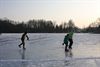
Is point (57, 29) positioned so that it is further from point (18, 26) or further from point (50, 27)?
point (18, 26)

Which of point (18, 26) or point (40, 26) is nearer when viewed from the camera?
point (18, 26)

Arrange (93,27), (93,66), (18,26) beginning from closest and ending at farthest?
(93,66)
(18,26)
(93,27)

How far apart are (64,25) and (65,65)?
505 ft

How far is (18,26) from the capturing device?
479 ft

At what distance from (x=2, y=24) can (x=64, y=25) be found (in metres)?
43.7

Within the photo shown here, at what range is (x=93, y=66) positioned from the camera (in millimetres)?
12562

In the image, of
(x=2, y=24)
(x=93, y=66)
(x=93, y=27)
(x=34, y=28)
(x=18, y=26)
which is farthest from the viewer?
(x=93, y=27)

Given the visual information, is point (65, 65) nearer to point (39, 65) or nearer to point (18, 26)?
point (39, 65)

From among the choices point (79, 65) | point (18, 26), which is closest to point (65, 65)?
point (79, 65)

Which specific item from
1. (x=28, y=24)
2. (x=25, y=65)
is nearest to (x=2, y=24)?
(x=28, y=24)

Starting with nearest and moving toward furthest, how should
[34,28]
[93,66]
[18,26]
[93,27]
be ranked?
[93,66] → [18,26] → [34,28] → [93,27]

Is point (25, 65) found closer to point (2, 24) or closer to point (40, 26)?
point (2, 24)

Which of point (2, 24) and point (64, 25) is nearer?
point (2, 24)

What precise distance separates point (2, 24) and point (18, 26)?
472 inches
